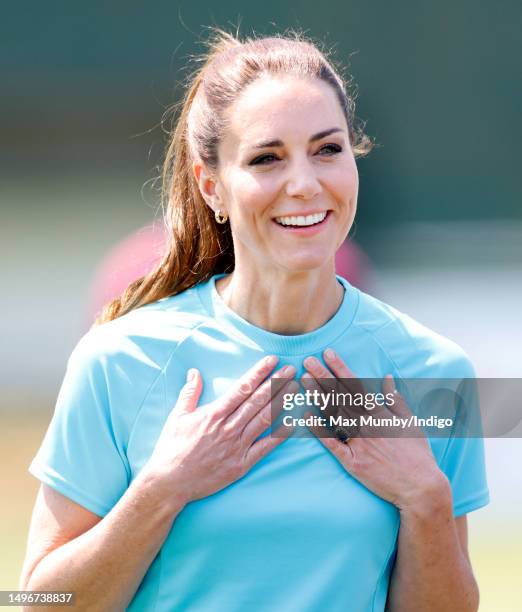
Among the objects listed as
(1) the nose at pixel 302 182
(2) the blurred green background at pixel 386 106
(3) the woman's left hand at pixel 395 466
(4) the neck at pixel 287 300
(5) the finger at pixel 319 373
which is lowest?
(3) the woman's left hand at pixel 395 466

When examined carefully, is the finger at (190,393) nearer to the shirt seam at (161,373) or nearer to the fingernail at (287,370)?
the shirt seam at (161,373)

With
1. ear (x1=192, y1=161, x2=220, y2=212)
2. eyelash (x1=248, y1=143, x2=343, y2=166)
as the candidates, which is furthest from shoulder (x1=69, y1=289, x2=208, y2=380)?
eyelash (x1=248, y1=143, x2=343, y2=166)

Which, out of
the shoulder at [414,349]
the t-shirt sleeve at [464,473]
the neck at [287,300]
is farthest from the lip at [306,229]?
the t-shirt sleeve at [464,473]

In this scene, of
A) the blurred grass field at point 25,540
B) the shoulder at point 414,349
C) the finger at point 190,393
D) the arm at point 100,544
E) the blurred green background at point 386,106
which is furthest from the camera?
the blurred green background at point 386,106

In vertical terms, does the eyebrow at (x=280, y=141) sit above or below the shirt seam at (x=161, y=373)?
above

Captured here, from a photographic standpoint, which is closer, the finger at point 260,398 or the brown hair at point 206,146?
the finger at point 260,398

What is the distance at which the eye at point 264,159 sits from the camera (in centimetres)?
199

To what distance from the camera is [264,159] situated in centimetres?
200

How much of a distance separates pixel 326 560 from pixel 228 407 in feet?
1.04

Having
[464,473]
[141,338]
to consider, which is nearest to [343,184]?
[141,338]

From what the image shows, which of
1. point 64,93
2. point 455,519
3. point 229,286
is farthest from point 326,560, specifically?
point 64,93

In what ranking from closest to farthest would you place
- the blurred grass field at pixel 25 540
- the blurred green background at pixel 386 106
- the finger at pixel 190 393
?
the finger at pixel 190 393
the blurred grass field at pixel 25 540
the blurred green background at pixel 386 106

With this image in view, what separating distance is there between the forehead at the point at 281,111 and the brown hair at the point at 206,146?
0.03 meters

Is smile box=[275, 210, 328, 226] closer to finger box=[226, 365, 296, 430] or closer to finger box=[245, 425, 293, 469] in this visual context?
finger box=[226, 365, 296, 430]
